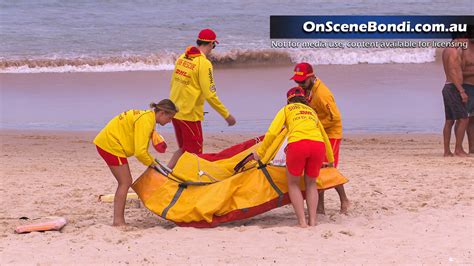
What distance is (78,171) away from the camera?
437 inches

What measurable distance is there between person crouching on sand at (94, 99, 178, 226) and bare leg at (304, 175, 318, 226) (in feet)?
4.32

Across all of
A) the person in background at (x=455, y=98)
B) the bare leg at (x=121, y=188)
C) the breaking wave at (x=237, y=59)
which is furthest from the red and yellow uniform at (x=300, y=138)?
the breaking wave at (x=237, y=59)

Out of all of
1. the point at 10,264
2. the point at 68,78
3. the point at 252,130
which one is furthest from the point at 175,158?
the point at 68,78

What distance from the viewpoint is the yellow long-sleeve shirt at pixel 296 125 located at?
7.64 metres

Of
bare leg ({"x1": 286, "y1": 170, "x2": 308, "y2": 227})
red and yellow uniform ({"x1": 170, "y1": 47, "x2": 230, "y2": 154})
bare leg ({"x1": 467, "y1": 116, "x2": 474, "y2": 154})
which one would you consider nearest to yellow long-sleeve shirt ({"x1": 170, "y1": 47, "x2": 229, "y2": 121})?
red and yellow uniform ({"x1": 170, "y1": 47, "x2": 230, "y2": 154})

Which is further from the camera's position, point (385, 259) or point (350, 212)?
point (350, 212)

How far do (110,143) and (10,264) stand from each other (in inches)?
59.8

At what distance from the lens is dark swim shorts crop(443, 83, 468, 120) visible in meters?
11.8

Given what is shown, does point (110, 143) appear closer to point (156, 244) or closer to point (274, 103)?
point (156, 244)

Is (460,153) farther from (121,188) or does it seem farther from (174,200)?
(121,188)

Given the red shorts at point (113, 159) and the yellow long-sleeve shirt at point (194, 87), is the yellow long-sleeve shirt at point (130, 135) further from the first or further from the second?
the yellow long-sleeve shirt at point (194, 87)

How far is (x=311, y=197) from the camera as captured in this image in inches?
307

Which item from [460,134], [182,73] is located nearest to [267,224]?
[182,73]

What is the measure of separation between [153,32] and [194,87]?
18.2 meters
